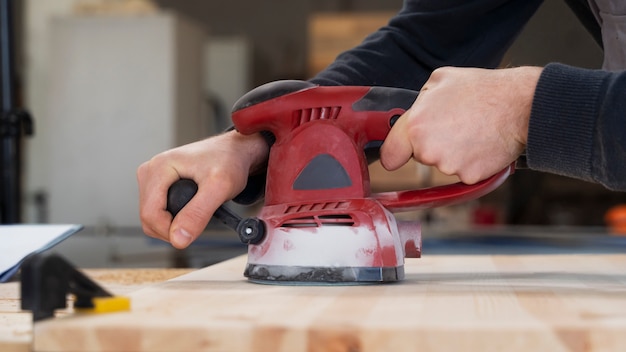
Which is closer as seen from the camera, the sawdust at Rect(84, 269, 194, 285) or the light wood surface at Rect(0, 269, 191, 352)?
the light wood surface at Rect(0, 269, 191, 352)

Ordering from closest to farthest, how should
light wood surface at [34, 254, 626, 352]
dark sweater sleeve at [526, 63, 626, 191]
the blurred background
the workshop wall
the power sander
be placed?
light wood surface at [34, 254, 626, 352] → dark sweater sleeve at [526, 63, 626, 191] → the power sander → the blurred background → the workshop wall

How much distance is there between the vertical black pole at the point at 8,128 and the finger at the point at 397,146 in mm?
1364

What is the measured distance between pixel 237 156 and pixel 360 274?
0.26 m

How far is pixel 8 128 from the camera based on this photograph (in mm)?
2033

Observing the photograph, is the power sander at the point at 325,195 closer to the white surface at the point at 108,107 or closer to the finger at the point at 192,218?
the finger at the point at 192,218

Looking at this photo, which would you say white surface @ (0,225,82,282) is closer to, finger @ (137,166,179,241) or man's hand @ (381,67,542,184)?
finger @ (137,166,179,241)

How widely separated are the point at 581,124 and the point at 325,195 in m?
0.31

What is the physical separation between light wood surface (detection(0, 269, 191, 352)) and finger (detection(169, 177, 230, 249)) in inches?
4.4

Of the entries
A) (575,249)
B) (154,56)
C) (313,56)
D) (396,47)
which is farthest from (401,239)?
(313,56)

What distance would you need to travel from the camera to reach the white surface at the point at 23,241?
108 cm

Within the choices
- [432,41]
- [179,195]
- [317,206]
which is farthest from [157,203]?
[432,41]

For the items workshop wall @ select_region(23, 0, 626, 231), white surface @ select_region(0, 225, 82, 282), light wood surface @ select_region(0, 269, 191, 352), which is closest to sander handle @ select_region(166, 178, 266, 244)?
light wood surface @ select_region(0, 269, 191, 352)

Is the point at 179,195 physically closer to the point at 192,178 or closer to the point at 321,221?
the point at 192,178

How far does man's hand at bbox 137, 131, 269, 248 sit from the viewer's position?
3.24ft
